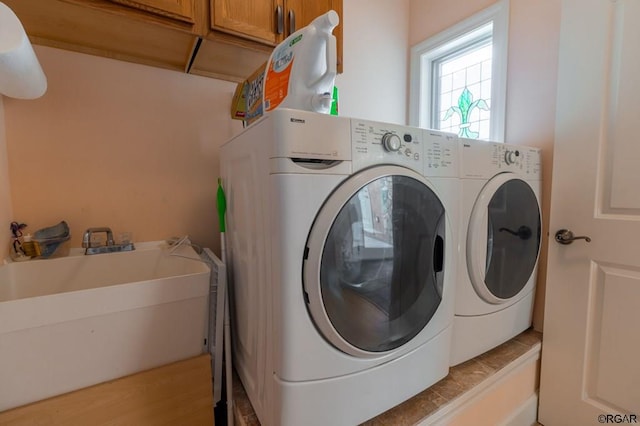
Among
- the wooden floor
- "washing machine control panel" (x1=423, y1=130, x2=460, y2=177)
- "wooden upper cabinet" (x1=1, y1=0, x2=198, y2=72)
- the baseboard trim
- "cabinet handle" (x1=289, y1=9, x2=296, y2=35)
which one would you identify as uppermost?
"cabinet handle" (x1=289, y1=9, x2=296, y2=35)

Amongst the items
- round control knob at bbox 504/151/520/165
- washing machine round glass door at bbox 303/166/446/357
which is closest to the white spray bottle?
washing machine round glass door at bbox 303/166/446/357

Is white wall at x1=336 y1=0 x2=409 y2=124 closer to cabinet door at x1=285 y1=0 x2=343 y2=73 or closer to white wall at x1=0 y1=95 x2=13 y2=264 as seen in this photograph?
cabinet door at x1=285 y1=0 x2=343 y2=73

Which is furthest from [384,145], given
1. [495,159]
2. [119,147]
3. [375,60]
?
[375,60]

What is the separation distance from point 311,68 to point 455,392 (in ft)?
4.00

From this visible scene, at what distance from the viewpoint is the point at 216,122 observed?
60.6 inches

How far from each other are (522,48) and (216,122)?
1.75 metres

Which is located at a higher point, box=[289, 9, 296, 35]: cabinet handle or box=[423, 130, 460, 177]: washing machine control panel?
box=[289, 9, 296, 35]: cabinet handle

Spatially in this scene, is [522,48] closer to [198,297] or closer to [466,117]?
[466,117]

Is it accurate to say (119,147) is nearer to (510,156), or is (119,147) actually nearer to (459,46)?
(510,156)

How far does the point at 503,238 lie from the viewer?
4.04 feet

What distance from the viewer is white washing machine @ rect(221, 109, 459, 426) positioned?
70cm

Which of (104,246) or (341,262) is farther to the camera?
(104,246)

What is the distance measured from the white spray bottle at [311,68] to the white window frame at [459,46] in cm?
127

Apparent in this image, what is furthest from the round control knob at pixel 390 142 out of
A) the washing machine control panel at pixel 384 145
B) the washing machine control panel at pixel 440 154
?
the washing machine control panel at pixel 440 154
